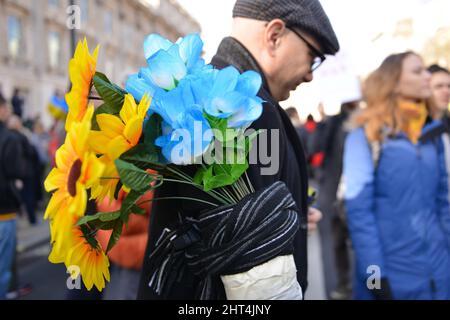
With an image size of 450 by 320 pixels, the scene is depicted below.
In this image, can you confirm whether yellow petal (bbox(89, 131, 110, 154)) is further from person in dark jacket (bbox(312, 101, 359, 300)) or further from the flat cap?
person in dark jacket (bbox(312, 101, 359, 300))

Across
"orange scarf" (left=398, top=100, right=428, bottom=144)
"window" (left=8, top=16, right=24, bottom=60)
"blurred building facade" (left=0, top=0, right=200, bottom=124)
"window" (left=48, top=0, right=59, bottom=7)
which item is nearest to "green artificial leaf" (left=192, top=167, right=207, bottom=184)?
"orange scarf" (left=398, top=100, right=428, bottom=144)

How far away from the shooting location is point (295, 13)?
1.21 metres

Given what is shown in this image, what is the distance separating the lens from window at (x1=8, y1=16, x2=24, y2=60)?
18.4 metres

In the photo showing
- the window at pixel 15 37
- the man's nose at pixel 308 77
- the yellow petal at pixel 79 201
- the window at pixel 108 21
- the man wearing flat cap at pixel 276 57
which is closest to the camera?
the yellow petal at pixel 79 201

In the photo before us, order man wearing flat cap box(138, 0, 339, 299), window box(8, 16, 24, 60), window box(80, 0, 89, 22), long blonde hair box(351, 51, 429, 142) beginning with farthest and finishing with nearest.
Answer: window box(80, 0, 89, 22), window box(8, 16, 24, 60), long blonde hair box(351, 51, 429, 142), man wearing flat cap box(138, 0, 339, 299)

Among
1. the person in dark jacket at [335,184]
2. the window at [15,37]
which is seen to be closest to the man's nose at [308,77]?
the person in dark jacket at [335,184]

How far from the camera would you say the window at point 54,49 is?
20984 millimetres

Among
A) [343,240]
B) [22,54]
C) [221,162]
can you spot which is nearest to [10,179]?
A: [343,240]

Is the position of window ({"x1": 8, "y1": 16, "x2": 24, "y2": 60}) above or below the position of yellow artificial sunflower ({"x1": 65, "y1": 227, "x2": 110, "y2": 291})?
above

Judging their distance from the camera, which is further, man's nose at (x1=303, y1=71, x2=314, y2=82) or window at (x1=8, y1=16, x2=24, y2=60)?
window at (x1=8, y1=16, x2=24, y2=60)

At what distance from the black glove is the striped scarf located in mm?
1236

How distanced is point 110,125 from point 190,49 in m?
0.27

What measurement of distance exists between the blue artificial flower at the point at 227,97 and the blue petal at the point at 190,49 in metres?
0.08

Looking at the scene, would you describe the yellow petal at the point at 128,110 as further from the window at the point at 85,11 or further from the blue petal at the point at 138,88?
the window at the point at 85,11
